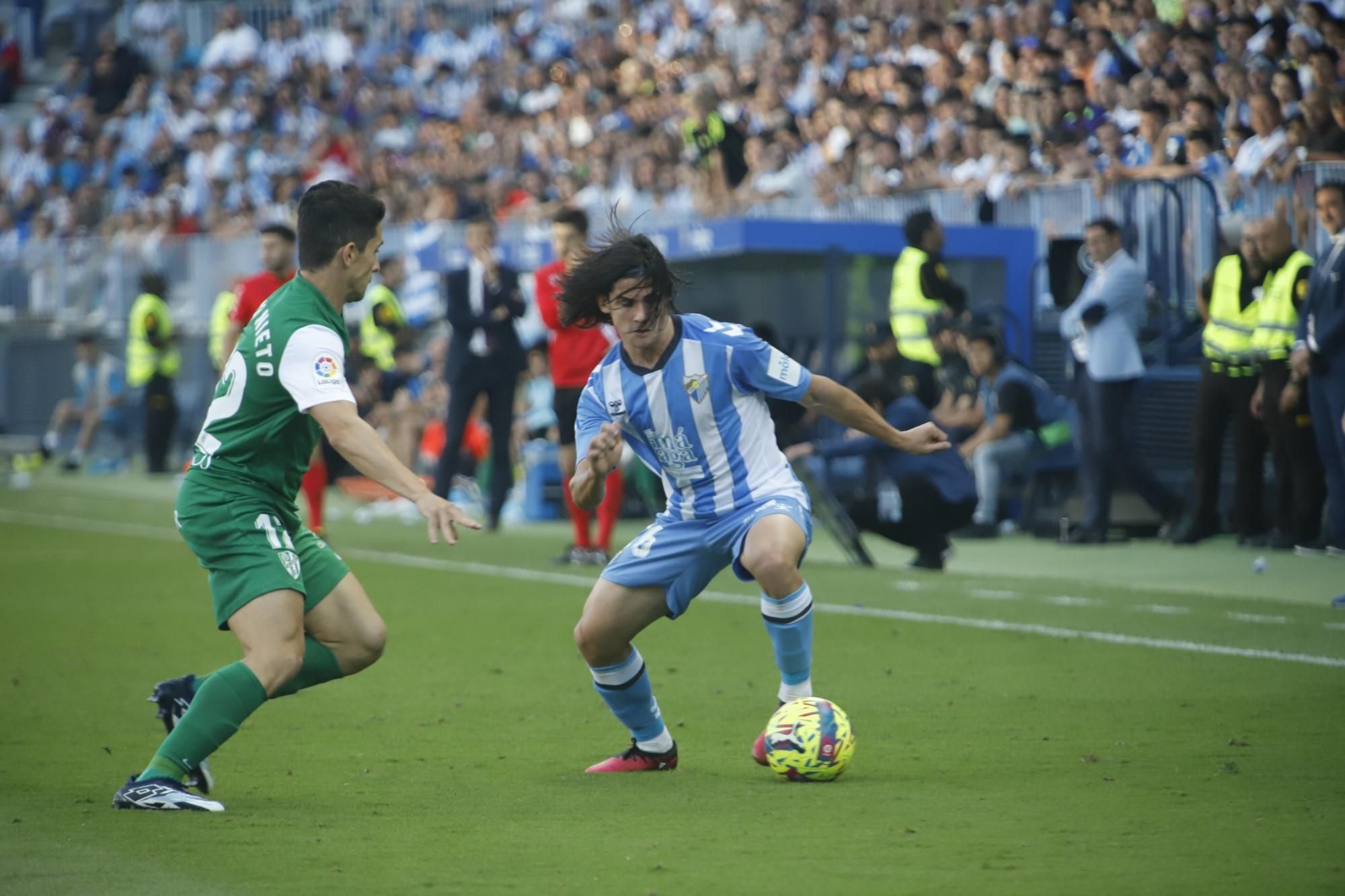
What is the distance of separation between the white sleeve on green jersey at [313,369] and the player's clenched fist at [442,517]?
0.50 meters

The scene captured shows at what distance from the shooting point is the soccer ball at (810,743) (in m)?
6.15

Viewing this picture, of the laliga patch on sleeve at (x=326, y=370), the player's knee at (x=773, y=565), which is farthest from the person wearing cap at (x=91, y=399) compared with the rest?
the laliga patch on sleeve at (x=326, y=370)

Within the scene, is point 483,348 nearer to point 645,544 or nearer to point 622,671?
point 645,544

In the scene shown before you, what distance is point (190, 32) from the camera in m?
36.7

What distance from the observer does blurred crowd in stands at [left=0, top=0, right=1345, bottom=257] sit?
50.8ft

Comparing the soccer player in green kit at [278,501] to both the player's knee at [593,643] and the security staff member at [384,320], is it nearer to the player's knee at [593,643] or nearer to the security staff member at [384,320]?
the player's knee at [593,643]

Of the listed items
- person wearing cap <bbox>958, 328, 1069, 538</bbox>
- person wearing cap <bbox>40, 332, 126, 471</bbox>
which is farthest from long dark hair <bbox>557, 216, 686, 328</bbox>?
person wearing cap <bbox>40, 332, 126, 471</bbox>

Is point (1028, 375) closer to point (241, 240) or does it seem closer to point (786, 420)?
point (786, 420)

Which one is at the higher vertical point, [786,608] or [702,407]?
[702,407]

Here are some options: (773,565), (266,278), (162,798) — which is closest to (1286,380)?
(266,278)

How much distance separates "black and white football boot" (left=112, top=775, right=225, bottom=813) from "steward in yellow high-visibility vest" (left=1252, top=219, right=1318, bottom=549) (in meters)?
8.67

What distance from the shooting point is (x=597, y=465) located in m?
5.79

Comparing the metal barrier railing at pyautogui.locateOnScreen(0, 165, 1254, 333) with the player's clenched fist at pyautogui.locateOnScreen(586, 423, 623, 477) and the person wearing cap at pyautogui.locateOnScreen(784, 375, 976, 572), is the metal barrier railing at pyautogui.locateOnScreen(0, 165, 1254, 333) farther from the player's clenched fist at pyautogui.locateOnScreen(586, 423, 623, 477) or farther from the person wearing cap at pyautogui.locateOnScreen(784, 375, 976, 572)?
the player's clenched fist at pyautogui.locateOnScreen(586, 423, 623, 477)

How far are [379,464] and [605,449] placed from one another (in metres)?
0.66
